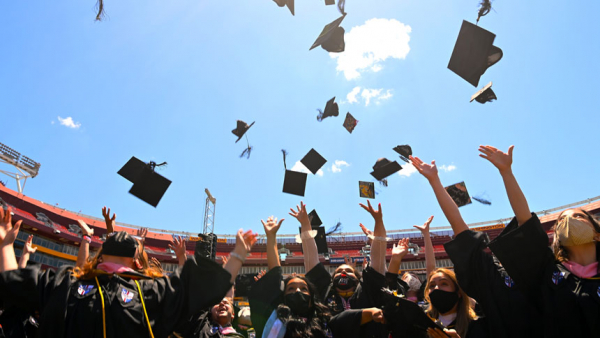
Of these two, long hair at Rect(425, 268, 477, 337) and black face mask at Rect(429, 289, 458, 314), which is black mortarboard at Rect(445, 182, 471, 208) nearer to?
long hair at Rect(425, 268, 477, 337)

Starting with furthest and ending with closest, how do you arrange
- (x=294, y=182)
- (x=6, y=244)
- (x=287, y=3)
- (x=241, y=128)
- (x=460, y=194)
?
(x=241, y=128) → (x=294, y=182) → (x=460, y=194) → (x=287, y=3) → (x=6, y=244)

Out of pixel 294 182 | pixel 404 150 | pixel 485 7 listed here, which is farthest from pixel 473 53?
pixel 294 182

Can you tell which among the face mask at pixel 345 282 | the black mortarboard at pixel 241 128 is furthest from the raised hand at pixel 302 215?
the black mortarboard at pixel 241 128

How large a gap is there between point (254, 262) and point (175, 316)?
109 ft

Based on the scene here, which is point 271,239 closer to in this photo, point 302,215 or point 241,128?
point 302,215

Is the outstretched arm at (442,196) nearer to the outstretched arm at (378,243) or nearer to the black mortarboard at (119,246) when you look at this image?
the outstretched arm at (378,243)

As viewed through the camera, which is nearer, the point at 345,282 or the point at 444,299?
the point at 444,299

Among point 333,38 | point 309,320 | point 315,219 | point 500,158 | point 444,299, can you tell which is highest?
point 333,38

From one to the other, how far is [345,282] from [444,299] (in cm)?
95

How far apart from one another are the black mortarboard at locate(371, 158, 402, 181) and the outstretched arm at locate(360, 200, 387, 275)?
362 cm

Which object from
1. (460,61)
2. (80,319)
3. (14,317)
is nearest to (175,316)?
(80,319)

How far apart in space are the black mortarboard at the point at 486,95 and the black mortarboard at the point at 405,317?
4484 mm

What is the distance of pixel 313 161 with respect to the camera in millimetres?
8039

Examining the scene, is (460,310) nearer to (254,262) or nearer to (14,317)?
(14,317)
